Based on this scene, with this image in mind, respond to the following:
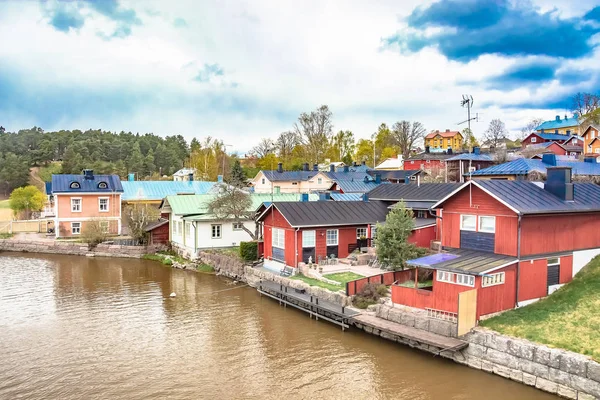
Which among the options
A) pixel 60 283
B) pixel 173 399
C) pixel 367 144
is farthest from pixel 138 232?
pixel 367 144

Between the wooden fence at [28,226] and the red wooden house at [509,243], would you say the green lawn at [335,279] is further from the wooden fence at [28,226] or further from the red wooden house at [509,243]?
the wooden fence at [28,226]

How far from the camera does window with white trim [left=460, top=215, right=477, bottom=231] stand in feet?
62.5

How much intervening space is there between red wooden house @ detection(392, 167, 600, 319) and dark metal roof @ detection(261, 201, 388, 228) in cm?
782

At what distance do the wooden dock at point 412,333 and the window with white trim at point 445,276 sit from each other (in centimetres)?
199

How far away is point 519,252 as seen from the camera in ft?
55.8

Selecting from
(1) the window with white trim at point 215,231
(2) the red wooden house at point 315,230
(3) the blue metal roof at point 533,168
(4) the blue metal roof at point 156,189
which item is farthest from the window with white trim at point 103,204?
(3) the blue metal roof at point 533,168

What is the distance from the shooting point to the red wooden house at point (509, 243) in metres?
16.4

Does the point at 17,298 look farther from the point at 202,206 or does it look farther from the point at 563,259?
the point at 563,259

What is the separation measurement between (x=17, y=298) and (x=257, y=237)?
15.1 m

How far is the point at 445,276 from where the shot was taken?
16.7 metres

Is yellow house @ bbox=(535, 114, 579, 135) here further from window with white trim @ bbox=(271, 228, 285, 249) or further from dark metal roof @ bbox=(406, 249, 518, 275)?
dark metal roof @ bbox=(406, 249, 518, 275)

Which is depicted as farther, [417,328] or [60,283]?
[60,283]

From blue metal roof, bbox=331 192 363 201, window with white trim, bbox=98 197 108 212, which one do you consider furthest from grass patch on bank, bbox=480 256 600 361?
window with white trim, bbox=98 197 108 212

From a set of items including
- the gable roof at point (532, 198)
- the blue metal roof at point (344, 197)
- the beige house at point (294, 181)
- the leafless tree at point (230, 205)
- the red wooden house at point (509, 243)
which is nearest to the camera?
the red wooden house at point (509, 243)
